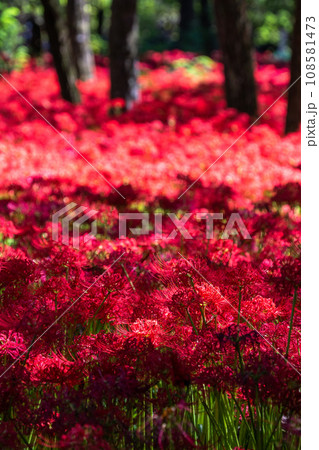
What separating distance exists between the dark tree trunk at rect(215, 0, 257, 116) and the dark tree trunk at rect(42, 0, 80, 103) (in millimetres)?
2334

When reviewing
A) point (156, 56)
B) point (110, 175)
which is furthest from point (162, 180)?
point (156, 56)

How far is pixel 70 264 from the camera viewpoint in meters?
2.25

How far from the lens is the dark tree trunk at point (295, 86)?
6746 mm

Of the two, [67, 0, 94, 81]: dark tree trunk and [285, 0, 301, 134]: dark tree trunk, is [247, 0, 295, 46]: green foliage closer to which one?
[67, 0, 94, 81]: dark tree trunk

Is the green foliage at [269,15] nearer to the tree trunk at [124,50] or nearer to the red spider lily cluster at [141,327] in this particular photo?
the tree trunk at [124,50]

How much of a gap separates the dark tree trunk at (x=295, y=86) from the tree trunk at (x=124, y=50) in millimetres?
3029

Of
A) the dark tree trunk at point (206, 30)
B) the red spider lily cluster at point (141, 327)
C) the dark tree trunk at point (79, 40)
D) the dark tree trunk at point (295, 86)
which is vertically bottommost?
the red spider lily cluster at point (141, 327)

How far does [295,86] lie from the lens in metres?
7.32

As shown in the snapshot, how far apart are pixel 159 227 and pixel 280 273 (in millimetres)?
1054

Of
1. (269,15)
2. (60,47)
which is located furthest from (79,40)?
(269,15)

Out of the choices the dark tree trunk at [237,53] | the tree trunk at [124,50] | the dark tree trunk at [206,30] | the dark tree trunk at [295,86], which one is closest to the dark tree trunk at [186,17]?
the dark tree trunk at [206,30]

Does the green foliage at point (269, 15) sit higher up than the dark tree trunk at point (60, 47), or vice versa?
the green foliage at point (269, 15)

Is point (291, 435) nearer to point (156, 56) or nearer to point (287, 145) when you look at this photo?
point (287, 145)

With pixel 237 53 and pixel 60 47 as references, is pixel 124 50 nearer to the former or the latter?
pixel 60 47
